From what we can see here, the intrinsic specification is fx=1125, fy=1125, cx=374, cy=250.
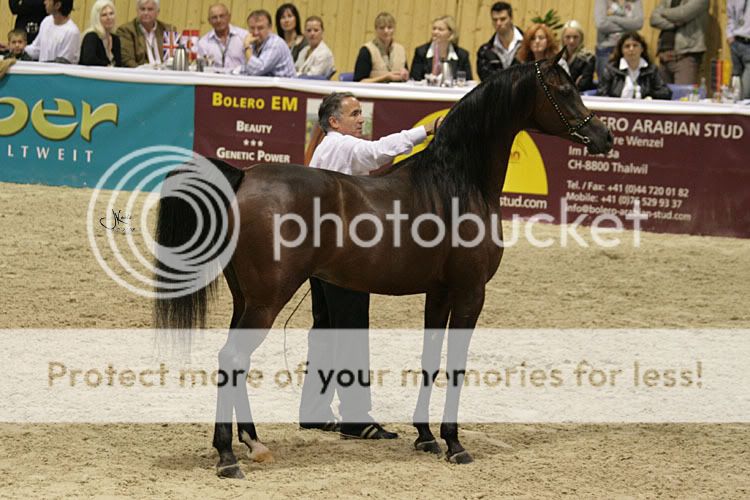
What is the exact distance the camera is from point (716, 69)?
12.9m

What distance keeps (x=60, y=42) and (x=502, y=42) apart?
5.71 m

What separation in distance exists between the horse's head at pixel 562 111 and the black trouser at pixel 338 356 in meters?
1.43

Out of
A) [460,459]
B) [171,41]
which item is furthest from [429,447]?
[171,41]

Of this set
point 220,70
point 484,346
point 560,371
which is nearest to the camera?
point 560,371

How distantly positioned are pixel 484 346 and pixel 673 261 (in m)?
3.76

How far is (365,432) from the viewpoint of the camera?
6.33 meters

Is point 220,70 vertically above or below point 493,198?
above

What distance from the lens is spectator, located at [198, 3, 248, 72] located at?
14398mm

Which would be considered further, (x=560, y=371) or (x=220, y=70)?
(x=220, y=70)

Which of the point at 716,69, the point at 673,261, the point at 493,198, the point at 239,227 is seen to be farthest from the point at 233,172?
the point at 716,69

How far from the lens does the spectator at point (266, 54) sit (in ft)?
45.0

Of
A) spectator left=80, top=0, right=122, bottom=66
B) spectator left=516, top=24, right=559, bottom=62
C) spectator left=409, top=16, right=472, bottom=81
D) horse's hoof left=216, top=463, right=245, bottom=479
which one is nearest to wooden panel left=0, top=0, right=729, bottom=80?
spectator left=409, top=16, right=472, bottom=81

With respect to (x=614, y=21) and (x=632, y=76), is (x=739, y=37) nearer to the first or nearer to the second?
(x=614, y=21)

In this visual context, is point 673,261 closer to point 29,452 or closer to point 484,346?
point 484,346
